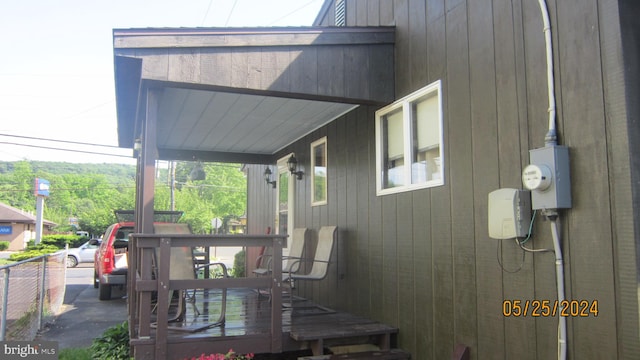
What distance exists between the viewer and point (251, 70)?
3.91m

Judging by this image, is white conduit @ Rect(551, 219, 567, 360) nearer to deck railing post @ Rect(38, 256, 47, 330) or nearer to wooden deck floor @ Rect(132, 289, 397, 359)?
wooden deck floor @ Rect(132, 289, 397, 359)

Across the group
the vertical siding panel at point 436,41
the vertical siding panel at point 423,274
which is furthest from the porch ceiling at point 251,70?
the vertical siding panel at point 423,274

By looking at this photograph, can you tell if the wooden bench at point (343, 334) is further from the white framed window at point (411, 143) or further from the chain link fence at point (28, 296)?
the chain link fence at point (28, 296)

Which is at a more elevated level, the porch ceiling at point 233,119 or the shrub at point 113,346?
the porch ceiling at point 233,119

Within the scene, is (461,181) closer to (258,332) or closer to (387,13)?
(258,332)

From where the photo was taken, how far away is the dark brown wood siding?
2.31 m

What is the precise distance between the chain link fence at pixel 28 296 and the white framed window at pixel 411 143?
10.5ft

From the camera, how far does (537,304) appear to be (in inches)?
107

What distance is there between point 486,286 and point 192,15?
44.2ft

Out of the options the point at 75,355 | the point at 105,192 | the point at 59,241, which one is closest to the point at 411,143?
the point at 75,355

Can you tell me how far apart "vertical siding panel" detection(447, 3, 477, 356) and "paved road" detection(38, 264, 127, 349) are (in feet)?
14.4

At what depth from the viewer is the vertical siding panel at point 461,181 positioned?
328cm

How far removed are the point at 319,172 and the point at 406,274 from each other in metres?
2.38

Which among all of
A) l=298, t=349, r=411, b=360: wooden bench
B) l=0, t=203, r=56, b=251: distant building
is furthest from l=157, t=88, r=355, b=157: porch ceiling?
l=0, t=203, r=56, b=251: distant building
